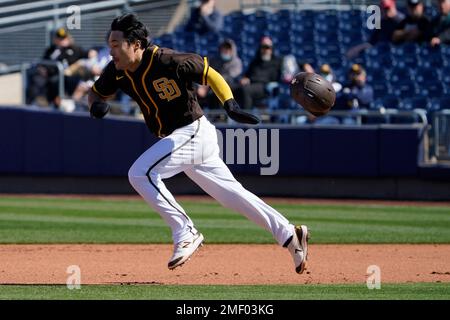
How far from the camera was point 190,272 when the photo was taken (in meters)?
8.99

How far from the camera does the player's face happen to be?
8023 mm

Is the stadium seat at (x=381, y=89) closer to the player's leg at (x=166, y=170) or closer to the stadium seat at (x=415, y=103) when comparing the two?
the stadium seat at (x=415, y=103)

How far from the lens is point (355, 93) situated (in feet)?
56.1

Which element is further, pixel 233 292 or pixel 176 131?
pixel 176 131

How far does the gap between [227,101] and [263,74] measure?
990cm

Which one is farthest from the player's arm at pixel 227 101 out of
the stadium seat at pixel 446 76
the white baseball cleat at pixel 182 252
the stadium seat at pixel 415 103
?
the stadium seat at pixel 446 76

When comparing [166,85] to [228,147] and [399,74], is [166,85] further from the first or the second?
[399,74]

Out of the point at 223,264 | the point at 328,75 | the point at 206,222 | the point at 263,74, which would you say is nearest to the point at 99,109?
the point at 223,264

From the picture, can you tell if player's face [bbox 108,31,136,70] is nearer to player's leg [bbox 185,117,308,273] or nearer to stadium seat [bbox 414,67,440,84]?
player's leg [bbox 185,117,308,273]

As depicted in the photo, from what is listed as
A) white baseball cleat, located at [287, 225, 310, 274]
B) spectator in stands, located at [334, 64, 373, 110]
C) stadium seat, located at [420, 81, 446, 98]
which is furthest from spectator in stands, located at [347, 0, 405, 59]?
white baseball cleat, located at [287, 225, 310, 274]

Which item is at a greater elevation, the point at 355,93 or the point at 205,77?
the point at 205,77

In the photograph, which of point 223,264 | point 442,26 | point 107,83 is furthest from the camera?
point 442,26
